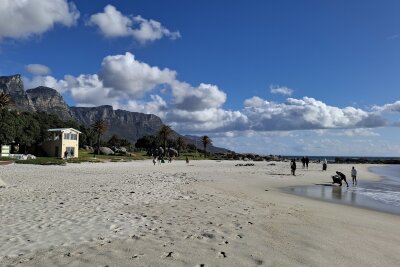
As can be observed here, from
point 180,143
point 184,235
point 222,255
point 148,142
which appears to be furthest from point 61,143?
point 222,255

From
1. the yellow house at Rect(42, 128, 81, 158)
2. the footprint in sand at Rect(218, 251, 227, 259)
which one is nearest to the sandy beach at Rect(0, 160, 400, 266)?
the footprint in sand at Rect(218, 251, 227, 259)

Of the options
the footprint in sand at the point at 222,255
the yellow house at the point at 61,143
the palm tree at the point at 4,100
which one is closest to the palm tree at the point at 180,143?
the yellow house at the point at 61,143

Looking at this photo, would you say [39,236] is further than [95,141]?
No

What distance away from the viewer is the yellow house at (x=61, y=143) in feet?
254

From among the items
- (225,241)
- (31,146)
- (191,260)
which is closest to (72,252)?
(191,260)

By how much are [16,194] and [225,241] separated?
13.3m

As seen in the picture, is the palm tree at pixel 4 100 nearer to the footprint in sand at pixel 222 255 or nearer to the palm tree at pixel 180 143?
the footprint in sand at pixel 222 255

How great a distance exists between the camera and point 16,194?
58.8 ft

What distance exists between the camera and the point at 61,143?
7731 cm

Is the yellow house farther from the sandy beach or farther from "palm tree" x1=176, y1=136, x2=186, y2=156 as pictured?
"palm tree" x1=176, y1=136, x2=186, y2=156

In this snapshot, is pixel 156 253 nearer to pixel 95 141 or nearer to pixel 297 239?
pixel 297 239

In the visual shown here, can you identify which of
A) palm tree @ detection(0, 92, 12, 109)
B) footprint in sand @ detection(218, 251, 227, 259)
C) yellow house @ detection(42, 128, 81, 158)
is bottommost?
footprint in sand @ detection(218, 251, 227, 259)

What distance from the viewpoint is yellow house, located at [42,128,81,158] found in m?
77.4

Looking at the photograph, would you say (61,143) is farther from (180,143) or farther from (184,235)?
(184,235)
